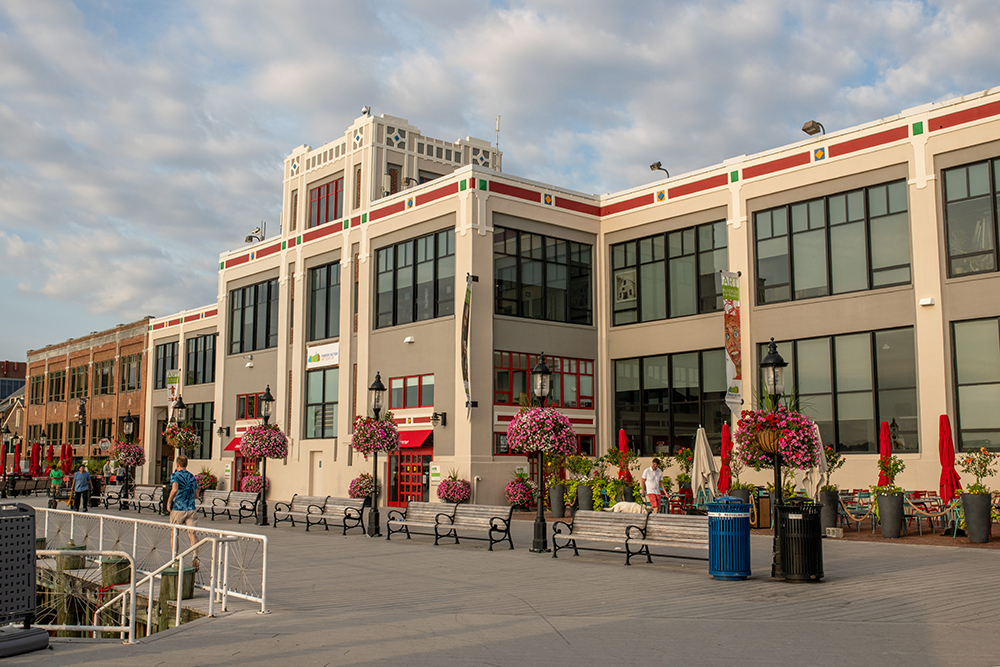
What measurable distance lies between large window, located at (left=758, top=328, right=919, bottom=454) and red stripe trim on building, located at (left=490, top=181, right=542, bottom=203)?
35.0 ft

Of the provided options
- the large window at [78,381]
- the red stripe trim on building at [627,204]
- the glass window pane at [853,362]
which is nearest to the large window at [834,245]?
the glass window pane at [853,362]

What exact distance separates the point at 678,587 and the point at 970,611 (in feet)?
12.2

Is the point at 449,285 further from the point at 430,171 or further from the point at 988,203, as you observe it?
the point at 988,203

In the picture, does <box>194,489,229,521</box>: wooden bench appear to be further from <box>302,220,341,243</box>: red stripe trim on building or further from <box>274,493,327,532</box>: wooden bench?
<box>302,220,341,243</box>: red stripe trim on building

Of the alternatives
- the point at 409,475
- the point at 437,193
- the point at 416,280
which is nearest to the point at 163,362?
the point at 416,280

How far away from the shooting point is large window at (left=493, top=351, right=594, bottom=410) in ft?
104

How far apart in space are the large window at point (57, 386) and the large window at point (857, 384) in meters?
59.4

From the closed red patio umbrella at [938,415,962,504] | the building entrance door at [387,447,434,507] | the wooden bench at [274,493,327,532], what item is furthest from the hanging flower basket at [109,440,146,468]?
the closed red patio umbrella at [938,415,962,504]

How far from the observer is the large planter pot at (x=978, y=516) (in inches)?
709

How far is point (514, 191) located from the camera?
32.6m

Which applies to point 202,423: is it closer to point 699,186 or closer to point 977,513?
point 699,186

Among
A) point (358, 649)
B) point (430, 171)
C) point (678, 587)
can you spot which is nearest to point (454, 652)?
point (358, 649)

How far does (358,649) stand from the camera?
28.1 ft

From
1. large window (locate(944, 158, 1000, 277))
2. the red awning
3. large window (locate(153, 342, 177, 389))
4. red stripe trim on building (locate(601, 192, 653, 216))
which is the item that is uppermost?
red stripe trim on building (locate(601, 192, 653, 216))
